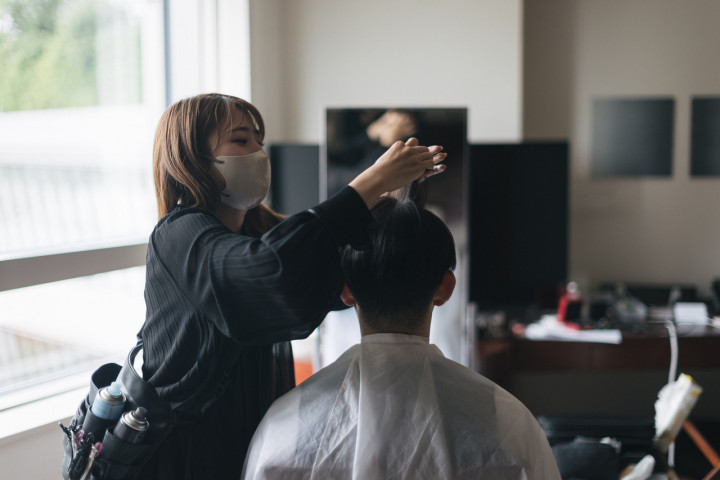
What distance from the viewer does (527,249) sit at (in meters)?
3.10

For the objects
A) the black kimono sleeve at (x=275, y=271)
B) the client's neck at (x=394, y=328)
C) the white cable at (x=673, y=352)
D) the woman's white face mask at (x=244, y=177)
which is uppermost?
the woman's white face mask at (x=244, y=177)

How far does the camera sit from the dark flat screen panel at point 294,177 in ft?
10.3

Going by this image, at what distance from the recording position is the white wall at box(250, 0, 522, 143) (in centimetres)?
327

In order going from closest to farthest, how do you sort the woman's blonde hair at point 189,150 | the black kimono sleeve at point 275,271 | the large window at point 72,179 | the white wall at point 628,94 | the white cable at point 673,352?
the black kimono sleeve at point 275,271, the woman's blonde hair at point 189,150, the large window at point 72,179, the white cable at point 673,352, the white wall at point 628,94

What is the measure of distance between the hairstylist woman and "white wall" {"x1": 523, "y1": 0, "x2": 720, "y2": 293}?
109 inches

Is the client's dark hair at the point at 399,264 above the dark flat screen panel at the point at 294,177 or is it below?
below

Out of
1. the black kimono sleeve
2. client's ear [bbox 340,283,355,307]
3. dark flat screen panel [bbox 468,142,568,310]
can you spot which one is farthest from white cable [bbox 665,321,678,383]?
the black kimono sleeve

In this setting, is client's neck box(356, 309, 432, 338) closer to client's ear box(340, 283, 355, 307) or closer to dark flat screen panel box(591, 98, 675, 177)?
client's ear box(340, 283, 355, 307)

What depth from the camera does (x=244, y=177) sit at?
1.40m

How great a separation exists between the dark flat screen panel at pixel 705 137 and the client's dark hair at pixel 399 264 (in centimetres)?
306

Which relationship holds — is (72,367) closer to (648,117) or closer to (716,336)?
(716,336)

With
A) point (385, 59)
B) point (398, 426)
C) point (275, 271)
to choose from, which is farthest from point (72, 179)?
point (398, 426)

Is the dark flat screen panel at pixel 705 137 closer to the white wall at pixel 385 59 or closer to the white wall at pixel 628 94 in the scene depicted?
the white wall at pixel 628 94

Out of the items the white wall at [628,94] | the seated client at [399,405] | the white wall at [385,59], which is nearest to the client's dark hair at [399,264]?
the seated client at [399,405]
